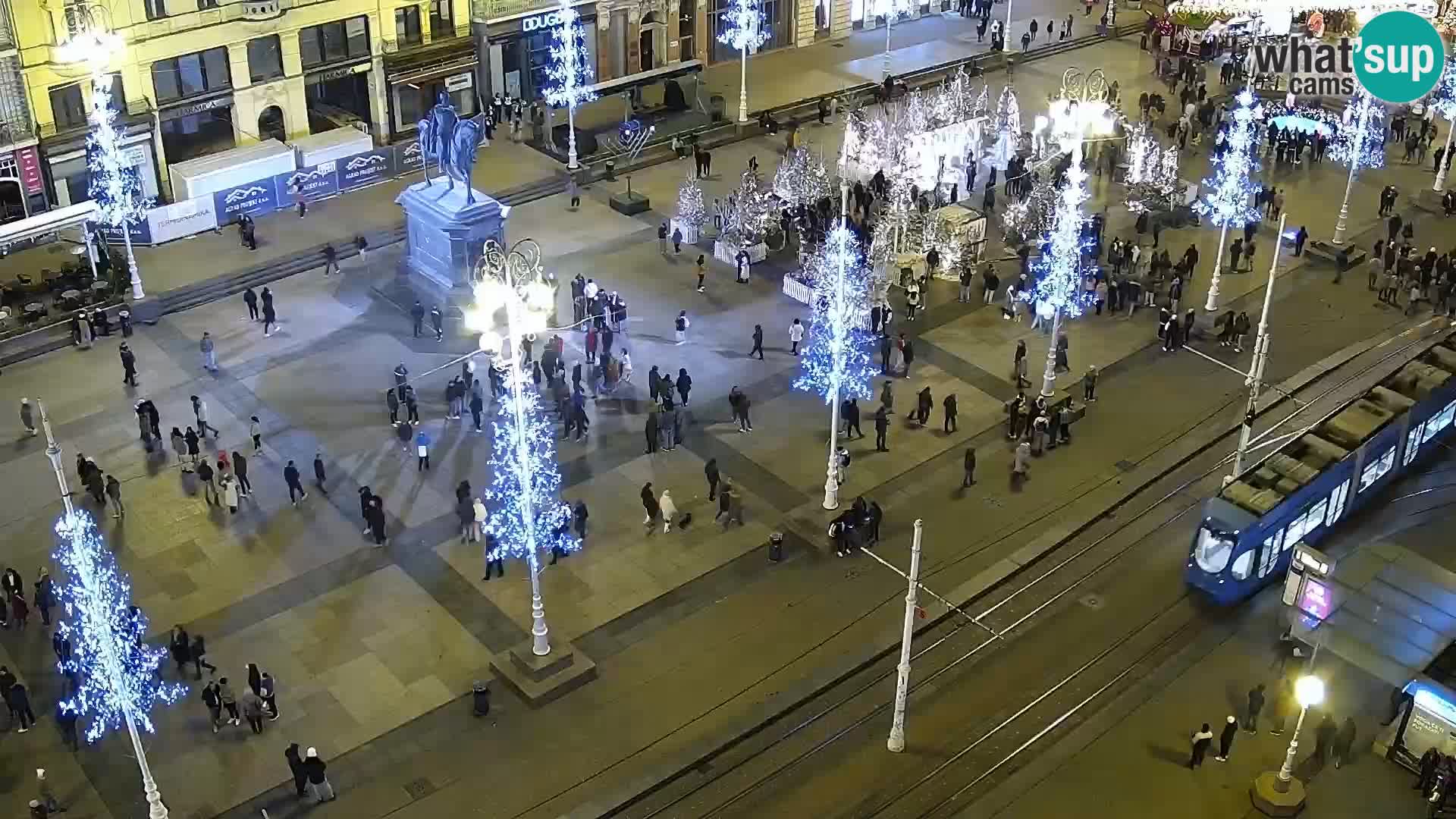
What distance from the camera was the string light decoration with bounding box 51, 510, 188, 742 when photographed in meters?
26.6

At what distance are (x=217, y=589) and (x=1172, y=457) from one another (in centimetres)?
2362

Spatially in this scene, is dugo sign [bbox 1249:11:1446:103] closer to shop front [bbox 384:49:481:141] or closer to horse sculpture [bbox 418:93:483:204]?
horse sculpture [bbox 418:93:483:204]

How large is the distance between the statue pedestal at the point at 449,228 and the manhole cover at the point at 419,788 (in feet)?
64.6

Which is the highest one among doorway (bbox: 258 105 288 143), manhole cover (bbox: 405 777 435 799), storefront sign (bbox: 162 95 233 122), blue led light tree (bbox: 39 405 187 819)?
storefront sign (bbox: 162 95 233 122)

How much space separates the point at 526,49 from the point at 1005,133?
1927 cm

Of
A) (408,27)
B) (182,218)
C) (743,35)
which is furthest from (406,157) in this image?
(743,35)

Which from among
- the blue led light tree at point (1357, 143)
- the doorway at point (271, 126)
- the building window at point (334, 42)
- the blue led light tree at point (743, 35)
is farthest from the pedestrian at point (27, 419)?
the blue led light tree at point (1357, 143)

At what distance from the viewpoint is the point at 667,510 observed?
3491 cm

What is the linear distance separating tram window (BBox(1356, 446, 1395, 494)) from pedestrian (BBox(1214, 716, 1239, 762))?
27.8 ft

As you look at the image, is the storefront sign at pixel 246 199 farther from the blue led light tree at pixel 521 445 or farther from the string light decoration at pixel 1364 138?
the string light decoration at pixel 1364 138

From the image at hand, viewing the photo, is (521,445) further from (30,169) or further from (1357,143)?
(1357,143)

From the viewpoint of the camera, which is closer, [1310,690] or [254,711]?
[1310,690]

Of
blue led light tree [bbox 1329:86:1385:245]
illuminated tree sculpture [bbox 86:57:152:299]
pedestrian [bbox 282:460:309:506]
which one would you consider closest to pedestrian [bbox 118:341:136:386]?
illuminated tree sculpture [bbox 86:57:152:299]

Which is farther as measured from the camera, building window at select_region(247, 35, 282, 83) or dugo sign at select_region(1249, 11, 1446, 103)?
building window at select_region(247, 35, 282, 83)
